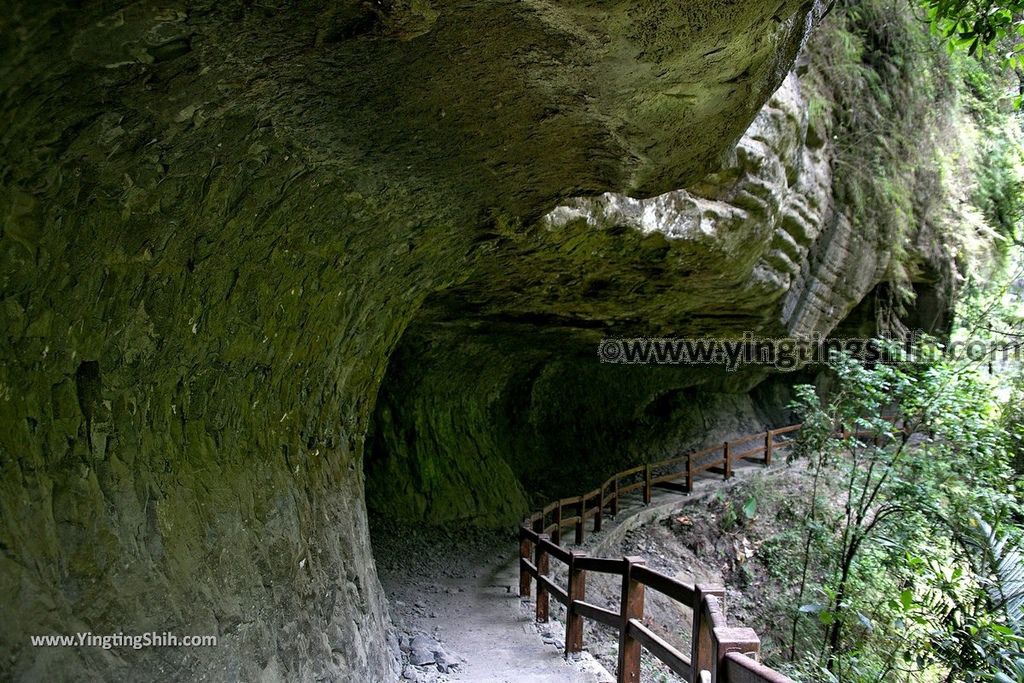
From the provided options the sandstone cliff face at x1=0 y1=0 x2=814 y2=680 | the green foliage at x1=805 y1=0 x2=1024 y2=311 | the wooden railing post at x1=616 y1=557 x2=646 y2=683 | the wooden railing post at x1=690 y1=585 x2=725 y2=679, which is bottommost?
the wooden railing post at x1=616 y1=557 x2=646 y2=683

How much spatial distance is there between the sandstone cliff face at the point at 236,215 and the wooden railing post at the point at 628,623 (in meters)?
1.69

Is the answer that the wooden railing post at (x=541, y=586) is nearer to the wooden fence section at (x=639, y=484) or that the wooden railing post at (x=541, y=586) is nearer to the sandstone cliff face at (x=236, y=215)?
the wooden fence section at (x=639, y=484)

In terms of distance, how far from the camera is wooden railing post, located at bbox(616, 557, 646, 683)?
14.4 feet

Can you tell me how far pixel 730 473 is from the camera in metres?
14.7

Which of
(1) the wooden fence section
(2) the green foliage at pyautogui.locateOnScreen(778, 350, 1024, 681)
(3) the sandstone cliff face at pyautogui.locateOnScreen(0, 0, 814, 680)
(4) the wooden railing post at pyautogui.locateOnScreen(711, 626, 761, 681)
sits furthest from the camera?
(1) the wooden fence section

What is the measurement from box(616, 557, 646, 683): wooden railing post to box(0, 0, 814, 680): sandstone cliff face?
1.69 meters

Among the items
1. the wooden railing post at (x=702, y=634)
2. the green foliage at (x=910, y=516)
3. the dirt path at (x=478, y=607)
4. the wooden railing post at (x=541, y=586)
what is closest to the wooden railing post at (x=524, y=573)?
the dirt path at (x=478, y=607)

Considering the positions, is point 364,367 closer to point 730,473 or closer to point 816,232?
point 816,232

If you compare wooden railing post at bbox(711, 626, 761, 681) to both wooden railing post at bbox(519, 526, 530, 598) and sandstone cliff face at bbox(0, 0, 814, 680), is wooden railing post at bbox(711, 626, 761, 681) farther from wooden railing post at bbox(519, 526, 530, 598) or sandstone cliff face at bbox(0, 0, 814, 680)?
wooden railing post at bbox(519, 526, 530, 598)

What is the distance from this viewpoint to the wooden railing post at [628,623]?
14.4ft

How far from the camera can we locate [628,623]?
4.46 metres

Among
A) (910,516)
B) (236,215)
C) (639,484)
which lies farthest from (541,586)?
(639,484)

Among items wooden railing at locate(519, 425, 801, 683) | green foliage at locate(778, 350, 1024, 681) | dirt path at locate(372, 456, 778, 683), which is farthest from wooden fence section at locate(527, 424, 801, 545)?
green foliage at locate(778, 350, 1024, 681)

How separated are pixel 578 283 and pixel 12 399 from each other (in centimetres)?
659
